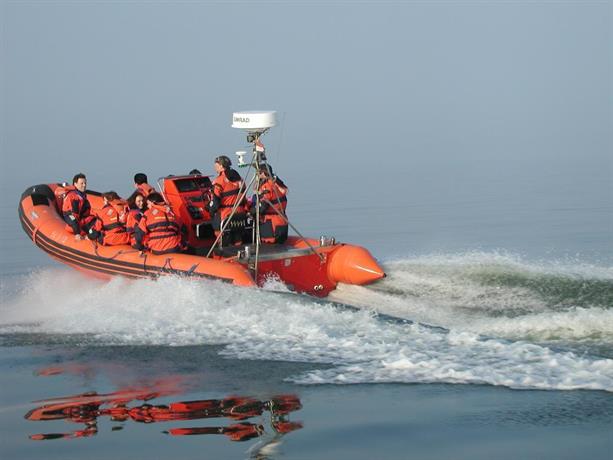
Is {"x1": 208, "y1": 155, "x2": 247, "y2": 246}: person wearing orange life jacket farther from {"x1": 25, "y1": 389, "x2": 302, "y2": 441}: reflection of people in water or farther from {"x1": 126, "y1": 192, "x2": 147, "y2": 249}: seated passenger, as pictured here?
{"x1": 25, "y1": 389, "x2": 302, "y2": 441}: reflection of people in water

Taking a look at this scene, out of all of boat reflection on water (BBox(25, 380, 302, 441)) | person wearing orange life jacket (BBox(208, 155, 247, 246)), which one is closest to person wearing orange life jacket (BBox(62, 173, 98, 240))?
person wearing orange life jacket (BBox(208, 155, 247, 246))

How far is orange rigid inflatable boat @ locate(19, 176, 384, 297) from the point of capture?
8164mm

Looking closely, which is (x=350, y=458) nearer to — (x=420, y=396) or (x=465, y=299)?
(x=420, y=396)

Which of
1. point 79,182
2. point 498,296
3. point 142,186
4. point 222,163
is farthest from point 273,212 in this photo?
point 498,296

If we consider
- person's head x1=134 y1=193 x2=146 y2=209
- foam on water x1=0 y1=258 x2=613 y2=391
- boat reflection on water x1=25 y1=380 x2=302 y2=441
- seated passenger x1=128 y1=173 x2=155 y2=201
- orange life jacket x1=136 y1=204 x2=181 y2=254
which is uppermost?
seated passenger x1=128 y1=173 x2=155 y2=201

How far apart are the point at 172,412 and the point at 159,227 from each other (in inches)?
134

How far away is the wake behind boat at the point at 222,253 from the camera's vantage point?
8.03 meters

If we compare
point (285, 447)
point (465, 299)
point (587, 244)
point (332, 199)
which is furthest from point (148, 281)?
point (332, 199)

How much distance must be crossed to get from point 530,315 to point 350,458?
2.74 metres

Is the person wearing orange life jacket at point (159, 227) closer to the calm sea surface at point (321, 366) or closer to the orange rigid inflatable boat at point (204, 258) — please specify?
the orange rigid inflatable boat at point (204, 258)

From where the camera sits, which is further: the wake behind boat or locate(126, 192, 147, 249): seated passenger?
locate(126, 192, 147, 249): seated passenger

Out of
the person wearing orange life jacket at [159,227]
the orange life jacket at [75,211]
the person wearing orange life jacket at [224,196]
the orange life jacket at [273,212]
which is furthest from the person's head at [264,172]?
the orange life jacket at [75,211]

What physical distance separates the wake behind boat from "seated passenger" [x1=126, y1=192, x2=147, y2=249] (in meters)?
0.15

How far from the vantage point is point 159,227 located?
27.6ft
